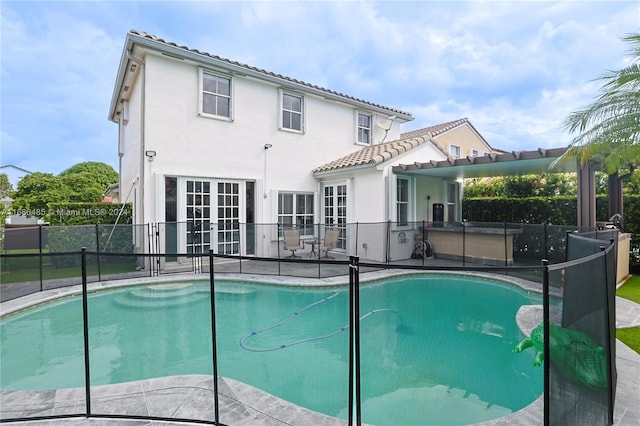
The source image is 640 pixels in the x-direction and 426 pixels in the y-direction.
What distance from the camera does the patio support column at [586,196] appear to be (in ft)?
27.9

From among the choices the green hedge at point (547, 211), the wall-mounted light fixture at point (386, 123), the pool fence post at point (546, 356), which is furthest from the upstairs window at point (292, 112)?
the pool fence post at point (546, 356)

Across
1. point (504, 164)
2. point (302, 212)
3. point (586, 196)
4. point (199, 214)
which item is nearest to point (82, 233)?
point (199, 214)

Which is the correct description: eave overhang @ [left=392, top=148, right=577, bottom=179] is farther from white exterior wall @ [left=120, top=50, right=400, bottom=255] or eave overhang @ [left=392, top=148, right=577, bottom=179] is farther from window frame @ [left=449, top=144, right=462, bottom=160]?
window frame @ [left=449, top=144, right=462, bottom=160]

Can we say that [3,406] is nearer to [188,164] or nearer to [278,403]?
[278,403]

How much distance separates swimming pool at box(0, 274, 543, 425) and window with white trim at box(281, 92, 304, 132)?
714cm

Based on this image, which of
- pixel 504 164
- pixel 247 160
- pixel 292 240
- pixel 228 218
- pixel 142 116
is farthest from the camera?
pixel 247 160

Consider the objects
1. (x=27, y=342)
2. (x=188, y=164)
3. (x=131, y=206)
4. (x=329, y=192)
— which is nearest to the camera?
(x=27, y=342)

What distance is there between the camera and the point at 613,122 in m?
7.52

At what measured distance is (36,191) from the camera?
2516 cm

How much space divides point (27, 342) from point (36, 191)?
2555 centimetres

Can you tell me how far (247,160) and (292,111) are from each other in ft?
9.76

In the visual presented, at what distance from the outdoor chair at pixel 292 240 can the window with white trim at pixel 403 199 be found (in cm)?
399

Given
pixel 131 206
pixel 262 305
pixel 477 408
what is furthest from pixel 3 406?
pixel 131 206

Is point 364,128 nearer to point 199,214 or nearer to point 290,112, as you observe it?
point 290,112
